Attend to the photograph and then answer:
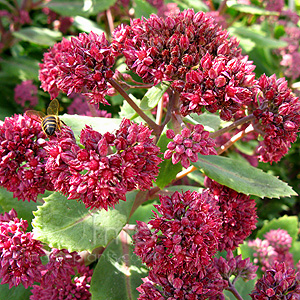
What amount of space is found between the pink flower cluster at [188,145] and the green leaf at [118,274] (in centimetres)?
79

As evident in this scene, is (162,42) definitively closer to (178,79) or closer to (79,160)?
(178,79)

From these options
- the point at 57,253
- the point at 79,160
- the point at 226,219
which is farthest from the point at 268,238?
the point at 79,160

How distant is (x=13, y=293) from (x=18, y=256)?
52 centimetres

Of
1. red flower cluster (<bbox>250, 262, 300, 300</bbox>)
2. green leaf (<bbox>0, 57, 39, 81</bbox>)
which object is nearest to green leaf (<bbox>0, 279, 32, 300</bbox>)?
red flower cluster (<bbox>250, 262, 300, 300</bbox>)

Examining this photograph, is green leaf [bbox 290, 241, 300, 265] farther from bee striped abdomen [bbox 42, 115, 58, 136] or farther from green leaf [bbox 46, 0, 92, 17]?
green leaf [bbox 46, 0, 92, 17]

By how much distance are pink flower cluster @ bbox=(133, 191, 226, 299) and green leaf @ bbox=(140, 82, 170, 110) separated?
0.46 metres

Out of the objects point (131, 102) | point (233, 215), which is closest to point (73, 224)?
point (131, 102)

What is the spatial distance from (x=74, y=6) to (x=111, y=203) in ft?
10.3

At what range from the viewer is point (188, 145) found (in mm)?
1479

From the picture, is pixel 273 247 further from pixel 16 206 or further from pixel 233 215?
pixel 16 206

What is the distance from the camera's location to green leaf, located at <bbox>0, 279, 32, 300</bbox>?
195 cm

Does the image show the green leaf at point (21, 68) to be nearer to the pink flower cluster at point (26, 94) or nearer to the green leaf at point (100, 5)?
the pink flower cluster at point (26, 94)

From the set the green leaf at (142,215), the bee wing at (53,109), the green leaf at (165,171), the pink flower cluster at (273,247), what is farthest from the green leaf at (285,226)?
the bee wing at (53,109)

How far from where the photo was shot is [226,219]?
181 centimetres
